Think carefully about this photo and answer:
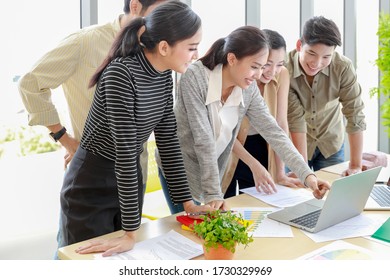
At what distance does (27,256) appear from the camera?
286 cm

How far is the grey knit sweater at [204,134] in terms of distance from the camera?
202cm

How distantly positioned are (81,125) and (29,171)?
1007 mm

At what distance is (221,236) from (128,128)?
17.9 inches

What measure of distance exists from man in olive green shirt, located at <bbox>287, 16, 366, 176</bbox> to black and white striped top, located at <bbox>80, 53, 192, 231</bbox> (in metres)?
0.97

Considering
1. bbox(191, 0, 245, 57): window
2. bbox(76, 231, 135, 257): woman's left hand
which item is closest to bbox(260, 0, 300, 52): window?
bbox(191, 0, 245, 57): window

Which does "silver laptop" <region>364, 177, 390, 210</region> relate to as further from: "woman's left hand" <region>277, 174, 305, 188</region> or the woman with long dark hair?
"woman's left hand" <region>277, 174, 305, 188</region>

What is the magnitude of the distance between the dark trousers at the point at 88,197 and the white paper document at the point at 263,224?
51 centimetres

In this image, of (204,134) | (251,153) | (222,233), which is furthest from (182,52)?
(251,153)

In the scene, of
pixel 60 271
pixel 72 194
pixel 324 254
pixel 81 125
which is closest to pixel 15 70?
pixel 81 125

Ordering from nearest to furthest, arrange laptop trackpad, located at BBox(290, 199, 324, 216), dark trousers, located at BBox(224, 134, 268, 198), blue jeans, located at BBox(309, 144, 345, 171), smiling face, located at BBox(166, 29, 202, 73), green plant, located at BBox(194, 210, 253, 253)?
green plant, located at BBox(194, 210, 253, 253)
smiling face, located at BBox(166, 29, 202, 73)
laptop trackpad, located at BBox(290, 199, 324, 216)
dark trousers, located at BBox(224, 134, 268, 198)
blue jeans, located at BBox(309, 144, 345, 171)

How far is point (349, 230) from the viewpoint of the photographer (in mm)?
1832

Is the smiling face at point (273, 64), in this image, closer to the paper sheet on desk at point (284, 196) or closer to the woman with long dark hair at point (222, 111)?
the woman with long dark hair at point (222, 111)

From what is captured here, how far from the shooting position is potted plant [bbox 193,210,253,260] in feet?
4.96

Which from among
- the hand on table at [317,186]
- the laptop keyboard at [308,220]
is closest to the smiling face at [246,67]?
the hand on table at [317,186]
